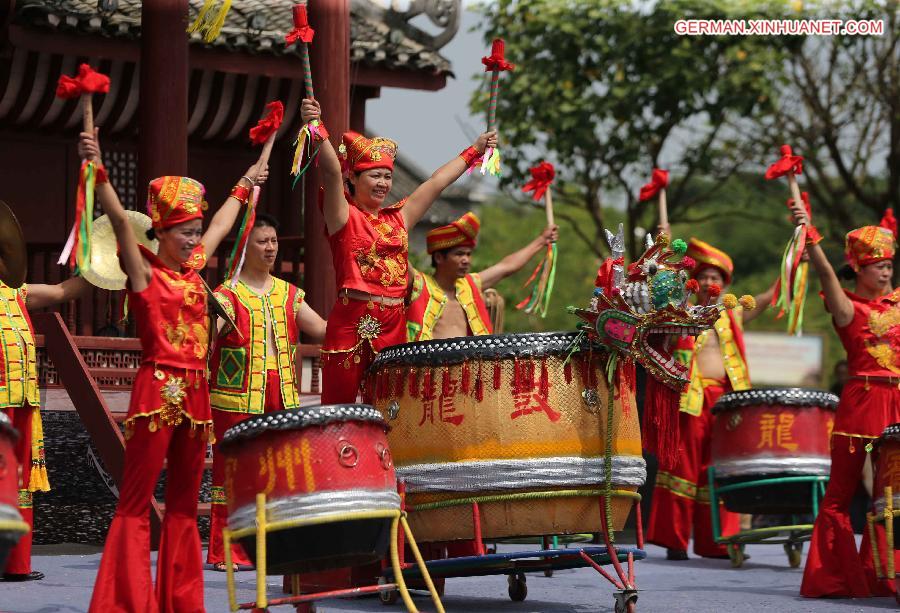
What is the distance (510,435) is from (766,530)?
10.7 feet

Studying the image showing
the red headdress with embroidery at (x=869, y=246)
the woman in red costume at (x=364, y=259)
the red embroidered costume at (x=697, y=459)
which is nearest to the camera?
the woman in red costume at (x=364, y=259)

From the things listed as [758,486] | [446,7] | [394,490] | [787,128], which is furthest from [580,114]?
[394,490]

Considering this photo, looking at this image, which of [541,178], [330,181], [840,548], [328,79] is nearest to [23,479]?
[330,181]

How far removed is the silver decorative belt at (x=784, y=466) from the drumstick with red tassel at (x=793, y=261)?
1.33 meters

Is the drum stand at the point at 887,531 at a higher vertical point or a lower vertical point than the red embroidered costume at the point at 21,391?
lower

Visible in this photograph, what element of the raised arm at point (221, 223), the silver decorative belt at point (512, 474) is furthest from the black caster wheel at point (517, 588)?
the raised arm at point (221, 223)

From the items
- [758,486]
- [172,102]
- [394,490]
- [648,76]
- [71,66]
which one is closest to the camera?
[394,490]

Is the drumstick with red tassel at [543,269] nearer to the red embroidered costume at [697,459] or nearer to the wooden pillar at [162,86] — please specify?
the red embroidered costume at [697,459]

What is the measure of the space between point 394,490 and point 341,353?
1.25 meters

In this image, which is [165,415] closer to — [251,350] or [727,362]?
[251,350]

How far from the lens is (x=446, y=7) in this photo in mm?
12641

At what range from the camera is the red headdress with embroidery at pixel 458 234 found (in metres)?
8.37

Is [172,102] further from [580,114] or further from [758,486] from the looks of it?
[580,114]

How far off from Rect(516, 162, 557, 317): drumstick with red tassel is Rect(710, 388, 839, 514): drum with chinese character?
1.44m
